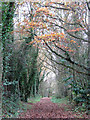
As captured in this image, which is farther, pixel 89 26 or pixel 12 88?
pixel 12 88

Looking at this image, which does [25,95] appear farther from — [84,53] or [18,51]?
[84,53]

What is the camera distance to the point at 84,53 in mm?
4914

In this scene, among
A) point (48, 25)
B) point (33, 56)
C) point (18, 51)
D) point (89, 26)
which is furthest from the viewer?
point (33, 56)

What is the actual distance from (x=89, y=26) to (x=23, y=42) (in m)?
4.98

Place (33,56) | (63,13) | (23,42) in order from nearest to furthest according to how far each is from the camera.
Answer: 1. (63,13)
2. (23,42)
3. (33,56)

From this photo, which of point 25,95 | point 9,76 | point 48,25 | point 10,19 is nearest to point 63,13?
point 48,25

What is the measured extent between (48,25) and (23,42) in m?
3.96

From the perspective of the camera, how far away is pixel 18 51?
24.2 ft

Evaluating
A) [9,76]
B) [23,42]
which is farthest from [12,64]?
[23,42]

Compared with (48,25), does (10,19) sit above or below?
above

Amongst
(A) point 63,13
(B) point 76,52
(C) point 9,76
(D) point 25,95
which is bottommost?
(D) point 25,95

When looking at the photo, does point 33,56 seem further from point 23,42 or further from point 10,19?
point 10,19

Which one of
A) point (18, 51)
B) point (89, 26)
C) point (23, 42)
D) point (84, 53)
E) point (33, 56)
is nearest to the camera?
point (89, 26)

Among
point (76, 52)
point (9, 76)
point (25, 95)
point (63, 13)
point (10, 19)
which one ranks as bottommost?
point (25, 95)
